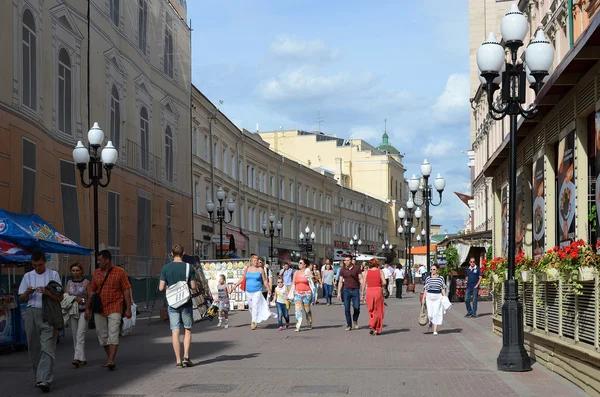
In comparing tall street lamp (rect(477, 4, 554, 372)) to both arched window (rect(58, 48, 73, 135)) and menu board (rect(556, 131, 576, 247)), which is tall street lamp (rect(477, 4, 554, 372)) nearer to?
menu board (rect(556, 131, 576, 247))

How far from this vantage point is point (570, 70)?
12547mm

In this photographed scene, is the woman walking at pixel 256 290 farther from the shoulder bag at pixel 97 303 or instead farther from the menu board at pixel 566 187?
the shoulder bag at pixel 97 303

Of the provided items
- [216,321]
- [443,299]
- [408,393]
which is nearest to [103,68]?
[216,321]

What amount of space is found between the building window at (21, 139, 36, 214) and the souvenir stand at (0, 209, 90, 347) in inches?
148

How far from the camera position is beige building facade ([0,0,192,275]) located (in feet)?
73.7

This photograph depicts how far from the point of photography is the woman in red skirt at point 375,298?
18594 mm

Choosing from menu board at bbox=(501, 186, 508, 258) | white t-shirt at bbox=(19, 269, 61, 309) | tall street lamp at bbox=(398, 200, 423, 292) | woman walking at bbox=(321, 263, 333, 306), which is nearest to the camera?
white t-shirt at bbox=(19, 269, 61, 309)

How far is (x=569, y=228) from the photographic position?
1412cm

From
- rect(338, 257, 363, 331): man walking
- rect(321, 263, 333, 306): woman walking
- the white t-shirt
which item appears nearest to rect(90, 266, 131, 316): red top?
the white t-shirt

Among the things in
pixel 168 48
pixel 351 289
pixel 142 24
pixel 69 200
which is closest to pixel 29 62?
pixel 69 200

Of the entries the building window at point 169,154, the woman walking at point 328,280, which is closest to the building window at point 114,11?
the building window at point 169,154

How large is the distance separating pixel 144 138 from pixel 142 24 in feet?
14.4

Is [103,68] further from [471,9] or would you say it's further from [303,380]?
[471,9]

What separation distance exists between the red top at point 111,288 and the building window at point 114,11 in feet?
66.0
